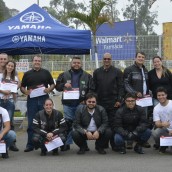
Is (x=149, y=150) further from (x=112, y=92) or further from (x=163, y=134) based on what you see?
(x=112, y=92)

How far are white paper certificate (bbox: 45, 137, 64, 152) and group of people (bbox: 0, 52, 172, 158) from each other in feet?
0.24

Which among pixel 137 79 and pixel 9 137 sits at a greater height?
pixel 137 79

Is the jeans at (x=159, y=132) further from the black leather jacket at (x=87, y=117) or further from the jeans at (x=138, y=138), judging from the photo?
the black leather jacket at (x=87, y=117)

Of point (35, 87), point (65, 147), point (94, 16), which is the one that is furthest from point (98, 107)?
point (94, 16)

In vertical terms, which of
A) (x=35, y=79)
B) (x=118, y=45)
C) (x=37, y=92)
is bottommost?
(x=37, y=92)

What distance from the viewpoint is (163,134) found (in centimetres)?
786

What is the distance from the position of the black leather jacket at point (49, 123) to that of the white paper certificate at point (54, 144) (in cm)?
17

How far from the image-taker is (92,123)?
8.05 metres

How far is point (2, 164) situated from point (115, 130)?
2264 millimetres

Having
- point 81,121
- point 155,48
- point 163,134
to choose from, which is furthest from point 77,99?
point 155,48

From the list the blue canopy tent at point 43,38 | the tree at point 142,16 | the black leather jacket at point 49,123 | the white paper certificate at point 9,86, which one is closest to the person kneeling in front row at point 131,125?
the black leather jacket at point 49,123

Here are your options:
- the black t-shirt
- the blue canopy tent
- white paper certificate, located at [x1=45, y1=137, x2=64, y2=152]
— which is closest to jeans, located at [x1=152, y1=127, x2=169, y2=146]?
white paper certificate, located at [x1=45, y1=137, x2=64, y2=152]

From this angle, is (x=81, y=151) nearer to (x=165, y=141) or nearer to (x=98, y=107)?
(x=98, y=107)

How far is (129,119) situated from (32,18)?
4.20m
